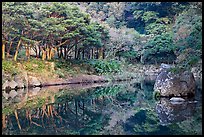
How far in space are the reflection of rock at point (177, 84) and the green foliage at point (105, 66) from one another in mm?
14931

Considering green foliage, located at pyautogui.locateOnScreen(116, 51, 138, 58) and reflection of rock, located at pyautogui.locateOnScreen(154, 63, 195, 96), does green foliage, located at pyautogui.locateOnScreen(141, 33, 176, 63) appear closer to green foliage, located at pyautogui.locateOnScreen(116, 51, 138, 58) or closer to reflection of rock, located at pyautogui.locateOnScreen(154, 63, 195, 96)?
green foliage, located at pyautogui.locateOnScreen(116, 51, 138, 58)

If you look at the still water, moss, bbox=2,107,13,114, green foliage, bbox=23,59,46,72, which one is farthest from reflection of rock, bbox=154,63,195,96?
green foliage, bbox=23,59,46,72

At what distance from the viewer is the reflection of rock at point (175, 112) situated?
956 cm

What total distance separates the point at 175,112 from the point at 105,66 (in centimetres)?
2028

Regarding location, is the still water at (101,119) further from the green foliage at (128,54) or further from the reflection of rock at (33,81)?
the green foliage at (128,54)

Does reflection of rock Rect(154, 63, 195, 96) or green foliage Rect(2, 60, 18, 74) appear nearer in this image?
reflection of rock Rect(154, 63, 195, 96)

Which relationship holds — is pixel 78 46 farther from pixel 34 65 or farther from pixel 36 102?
pixel 36 102

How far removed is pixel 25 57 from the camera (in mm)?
26844

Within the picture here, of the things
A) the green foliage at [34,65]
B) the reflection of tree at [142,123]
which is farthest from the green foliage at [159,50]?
the reflection of tree at [142,123]

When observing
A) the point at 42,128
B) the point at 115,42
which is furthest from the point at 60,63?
the point at 42,128

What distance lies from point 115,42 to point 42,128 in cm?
2691

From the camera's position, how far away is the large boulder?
1491 centimetres

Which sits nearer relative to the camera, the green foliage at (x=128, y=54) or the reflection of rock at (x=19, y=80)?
the reflection of rock at (x=19, y=80)

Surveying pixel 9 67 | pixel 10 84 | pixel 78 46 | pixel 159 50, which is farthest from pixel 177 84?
pixel 159 50
